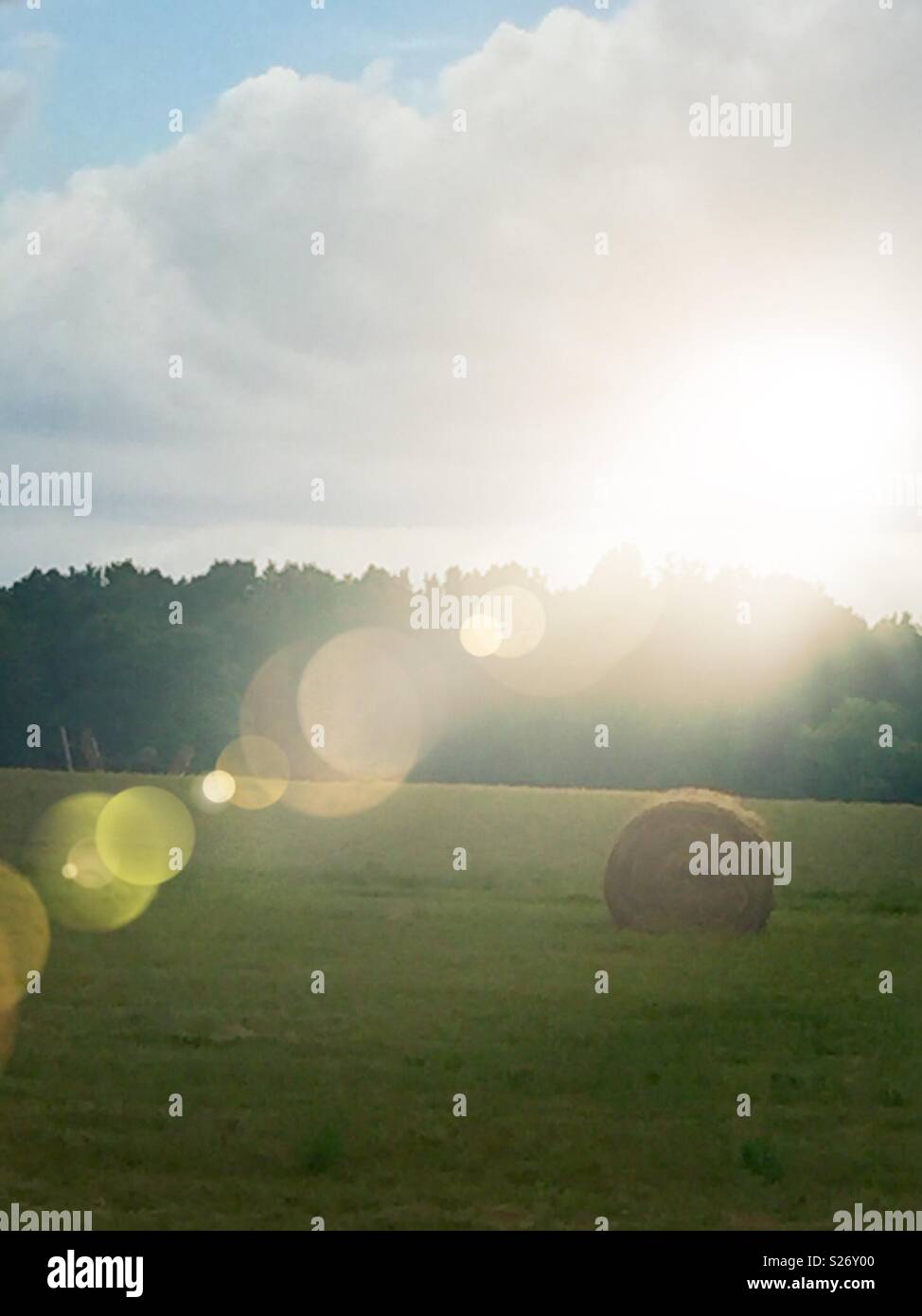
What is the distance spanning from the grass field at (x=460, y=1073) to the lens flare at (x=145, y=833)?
923 cm

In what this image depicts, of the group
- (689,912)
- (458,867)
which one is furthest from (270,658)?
(689,912)

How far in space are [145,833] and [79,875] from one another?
23.5 feet

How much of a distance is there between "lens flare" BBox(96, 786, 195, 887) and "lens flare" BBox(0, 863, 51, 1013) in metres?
4.48

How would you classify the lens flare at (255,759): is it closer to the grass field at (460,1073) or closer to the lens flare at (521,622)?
the lens flare at (521,622)

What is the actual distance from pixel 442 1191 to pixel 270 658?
80.6 m

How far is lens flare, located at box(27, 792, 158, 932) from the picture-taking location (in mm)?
24469

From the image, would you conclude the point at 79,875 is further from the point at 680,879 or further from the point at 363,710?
the point at 363,710

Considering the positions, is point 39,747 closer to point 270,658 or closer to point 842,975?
point 270,658

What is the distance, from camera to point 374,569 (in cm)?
10394
